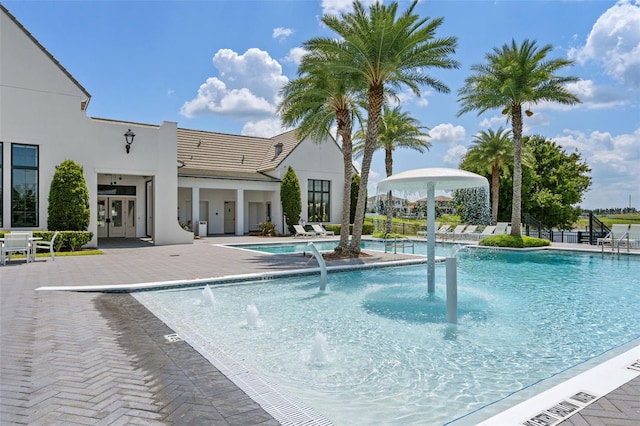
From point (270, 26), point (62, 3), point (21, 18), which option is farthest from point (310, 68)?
point (21, 18)

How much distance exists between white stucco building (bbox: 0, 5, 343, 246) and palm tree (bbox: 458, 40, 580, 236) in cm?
1373

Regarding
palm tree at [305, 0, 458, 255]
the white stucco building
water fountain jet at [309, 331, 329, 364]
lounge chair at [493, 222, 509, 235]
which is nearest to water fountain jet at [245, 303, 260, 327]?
water fountain jet at [309, 331, 329, 364]

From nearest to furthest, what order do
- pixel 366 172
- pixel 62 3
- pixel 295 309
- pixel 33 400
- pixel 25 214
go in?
pixel 33 400
pixel 295 309
pixel 62 3
pixel 366 172
pixel 25 214

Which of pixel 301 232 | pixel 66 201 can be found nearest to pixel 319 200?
pixel 301 232

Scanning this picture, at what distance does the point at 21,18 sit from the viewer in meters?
18.0

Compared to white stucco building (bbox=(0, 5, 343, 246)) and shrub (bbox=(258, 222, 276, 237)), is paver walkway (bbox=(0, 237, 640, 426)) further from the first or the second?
shrub (bbox=(258, 222, 276, 237))

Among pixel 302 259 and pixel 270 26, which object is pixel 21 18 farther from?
pixel 302 259

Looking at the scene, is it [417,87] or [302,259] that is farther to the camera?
[417,87]

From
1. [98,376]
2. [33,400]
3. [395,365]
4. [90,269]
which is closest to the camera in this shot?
[33,400]

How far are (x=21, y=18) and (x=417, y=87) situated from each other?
1832 cm

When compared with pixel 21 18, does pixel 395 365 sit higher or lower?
lower

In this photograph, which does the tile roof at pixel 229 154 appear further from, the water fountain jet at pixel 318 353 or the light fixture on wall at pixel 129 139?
the water fountain jet at pixel 318 353

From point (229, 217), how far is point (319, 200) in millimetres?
7460

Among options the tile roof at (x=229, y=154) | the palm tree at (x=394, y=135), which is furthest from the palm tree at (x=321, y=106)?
the tile roof at (x=229, y=154)
